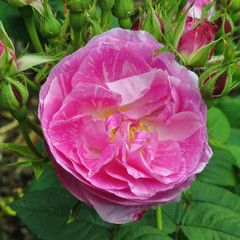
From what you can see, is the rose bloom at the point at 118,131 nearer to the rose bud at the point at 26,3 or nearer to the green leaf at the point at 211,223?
the rose bud at the point at 26,3

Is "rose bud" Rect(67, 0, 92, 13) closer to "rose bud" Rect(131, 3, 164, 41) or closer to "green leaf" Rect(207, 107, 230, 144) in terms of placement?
"rose bud" Rect(131, 3, 164, 41)

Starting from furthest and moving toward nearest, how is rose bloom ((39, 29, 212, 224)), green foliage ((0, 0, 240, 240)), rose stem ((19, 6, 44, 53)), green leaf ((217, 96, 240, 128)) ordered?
green leaf ((217, 96, 240, 128))
rose stem ((19, 6, 44, 53))
green foliage ((0, 0, 240, 240))
rose bloom ((39, 29, 212, 224))

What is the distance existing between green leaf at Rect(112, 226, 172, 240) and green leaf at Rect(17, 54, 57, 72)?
1.38 ft

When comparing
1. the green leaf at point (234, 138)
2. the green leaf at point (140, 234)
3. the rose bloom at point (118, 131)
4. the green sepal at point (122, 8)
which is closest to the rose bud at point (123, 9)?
the green sepal at point (122, 8)

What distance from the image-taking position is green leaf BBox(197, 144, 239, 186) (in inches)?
43.8

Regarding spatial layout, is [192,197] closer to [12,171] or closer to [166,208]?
[166,208]

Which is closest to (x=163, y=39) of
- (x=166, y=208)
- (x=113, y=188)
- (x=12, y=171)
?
(x=113, y=188)

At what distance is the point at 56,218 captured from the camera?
0.97 m

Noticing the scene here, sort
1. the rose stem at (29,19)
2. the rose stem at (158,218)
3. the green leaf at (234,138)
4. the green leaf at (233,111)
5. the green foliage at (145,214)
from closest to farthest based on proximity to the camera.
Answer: the green foliage at (145,214), the rose stem at (29,19), the rose stem at (158,218), the green leaf at (234,138), the green leaf at (233,111)

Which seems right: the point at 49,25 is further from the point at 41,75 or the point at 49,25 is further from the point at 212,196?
the point at 212,196

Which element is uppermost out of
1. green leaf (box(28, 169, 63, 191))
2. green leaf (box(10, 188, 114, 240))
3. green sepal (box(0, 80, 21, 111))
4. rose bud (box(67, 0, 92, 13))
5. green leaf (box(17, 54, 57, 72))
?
rose bud (box(67, 0, 92, 13))

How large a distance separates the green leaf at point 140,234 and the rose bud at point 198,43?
39cm

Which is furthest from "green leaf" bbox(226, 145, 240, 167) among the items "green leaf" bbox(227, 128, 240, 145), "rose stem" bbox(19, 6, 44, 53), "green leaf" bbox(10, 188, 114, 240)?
"rose stem" bbox(19, 6, 44, 53)

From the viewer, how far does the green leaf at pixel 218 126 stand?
1238 mm
